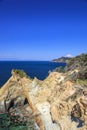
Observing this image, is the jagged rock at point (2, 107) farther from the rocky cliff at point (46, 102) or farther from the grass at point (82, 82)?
the grass at point (82, 82)

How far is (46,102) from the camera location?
2800cm

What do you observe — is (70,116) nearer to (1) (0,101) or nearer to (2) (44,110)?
(2) (44,110)

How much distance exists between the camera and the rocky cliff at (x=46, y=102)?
70.5ft

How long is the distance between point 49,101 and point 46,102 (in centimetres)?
48

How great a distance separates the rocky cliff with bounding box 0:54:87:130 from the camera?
21.5 m

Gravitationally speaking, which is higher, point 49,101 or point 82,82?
point 82,82

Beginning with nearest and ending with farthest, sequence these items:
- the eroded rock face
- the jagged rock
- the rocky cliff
Result: 1. the eroded rock face
2. the rocky cliff
3. the jagged rock

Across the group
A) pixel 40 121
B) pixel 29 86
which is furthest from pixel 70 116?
pixel 29 86

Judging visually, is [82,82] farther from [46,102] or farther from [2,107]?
[2,107]

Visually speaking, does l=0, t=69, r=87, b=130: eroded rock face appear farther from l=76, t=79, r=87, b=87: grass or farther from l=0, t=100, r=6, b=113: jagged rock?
l=76, t=79, r=87, b=87: grass

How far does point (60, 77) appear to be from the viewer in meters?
30.3

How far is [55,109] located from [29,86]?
376 inches

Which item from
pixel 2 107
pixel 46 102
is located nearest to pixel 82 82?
pixel 46 102

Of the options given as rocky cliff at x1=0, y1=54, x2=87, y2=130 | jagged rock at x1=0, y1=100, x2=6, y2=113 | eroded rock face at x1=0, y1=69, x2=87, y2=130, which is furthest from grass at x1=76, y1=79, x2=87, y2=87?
jagged rock at x1=0, y1=100, x2=6, y2=113
